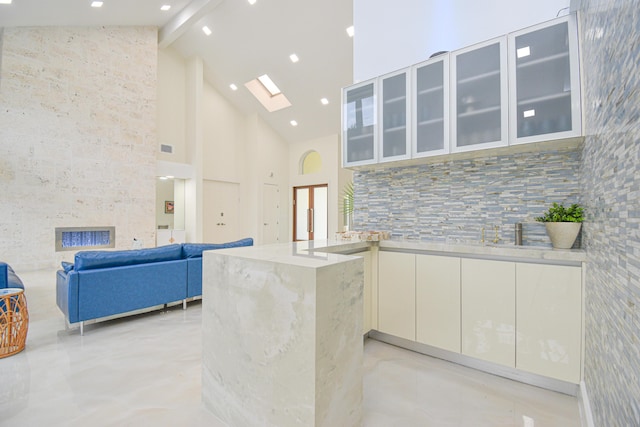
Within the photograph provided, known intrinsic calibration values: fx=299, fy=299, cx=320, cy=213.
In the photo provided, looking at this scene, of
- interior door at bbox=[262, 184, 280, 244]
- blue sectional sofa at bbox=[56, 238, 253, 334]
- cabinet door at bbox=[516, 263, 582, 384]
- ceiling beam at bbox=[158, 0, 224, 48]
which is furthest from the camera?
interior door at bbox=[262, 184, 280, 244]

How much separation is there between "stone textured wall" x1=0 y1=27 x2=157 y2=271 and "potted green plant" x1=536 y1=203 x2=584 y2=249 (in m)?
7.46

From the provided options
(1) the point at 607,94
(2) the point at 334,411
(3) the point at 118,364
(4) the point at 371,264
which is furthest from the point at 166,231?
(1) the point at 607,94

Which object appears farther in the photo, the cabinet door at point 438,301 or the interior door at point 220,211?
the interior door at point 220,211

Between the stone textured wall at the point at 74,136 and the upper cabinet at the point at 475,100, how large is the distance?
5881 mm

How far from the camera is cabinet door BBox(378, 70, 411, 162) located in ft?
8.90

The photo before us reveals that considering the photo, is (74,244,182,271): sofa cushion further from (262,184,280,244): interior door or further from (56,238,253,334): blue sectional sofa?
(262,184,280,244): interior door

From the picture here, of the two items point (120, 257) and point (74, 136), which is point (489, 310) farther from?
point (74, 136)

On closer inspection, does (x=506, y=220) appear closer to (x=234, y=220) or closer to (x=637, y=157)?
(x=637, y=157)

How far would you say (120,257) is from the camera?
310 cm

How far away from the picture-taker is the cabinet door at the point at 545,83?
196 cm

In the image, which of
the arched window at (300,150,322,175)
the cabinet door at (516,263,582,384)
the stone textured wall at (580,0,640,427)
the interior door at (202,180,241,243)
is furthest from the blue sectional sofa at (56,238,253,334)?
the arched window at (300,150,322,175)

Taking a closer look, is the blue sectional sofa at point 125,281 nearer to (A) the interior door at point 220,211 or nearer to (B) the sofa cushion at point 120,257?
(B) the sofa cushion at point 120,257

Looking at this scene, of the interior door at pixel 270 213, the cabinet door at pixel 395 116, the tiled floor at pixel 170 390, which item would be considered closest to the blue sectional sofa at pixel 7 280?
the tiled floor at pixel 170 390

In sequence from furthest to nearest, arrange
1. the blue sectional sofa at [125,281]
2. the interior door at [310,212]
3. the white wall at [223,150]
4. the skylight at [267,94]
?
the interior door at [310,212], the skylight at [267,94], the white wall at [223,150], the blue sectional sofa at [125,281]
